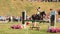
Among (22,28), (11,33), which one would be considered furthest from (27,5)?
(11,33)

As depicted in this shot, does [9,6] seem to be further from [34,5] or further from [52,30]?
[52,30]

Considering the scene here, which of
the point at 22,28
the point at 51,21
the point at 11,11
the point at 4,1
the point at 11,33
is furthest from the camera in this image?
the point at 4,1

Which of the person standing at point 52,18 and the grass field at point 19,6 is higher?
the grass field at point 19,6

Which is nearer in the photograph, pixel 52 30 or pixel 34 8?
pixel 52 30

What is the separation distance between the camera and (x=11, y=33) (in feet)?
84.2

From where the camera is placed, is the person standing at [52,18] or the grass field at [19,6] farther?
the grass field at [19,6]

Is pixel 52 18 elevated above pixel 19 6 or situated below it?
below

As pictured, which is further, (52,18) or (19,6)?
(19,6)

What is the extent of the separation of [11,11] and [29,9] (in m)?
4.36

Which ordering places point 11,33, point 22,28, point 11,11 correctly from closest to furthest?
point 11,33 < point 22,28 < point 11,11

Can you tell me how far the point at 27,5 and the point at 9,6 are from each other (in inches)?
169

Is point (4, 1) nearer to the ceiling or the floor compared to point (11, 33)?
nearer to the ceiling

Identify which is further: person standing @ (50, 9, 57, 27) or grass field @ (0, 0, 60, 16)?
grass field @ (0, 0, 60, 16)

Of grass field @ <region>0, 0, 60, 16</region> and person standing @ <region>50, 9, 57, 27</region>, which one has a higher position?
grass field @ <region>0, 0, 60, 16</region>
